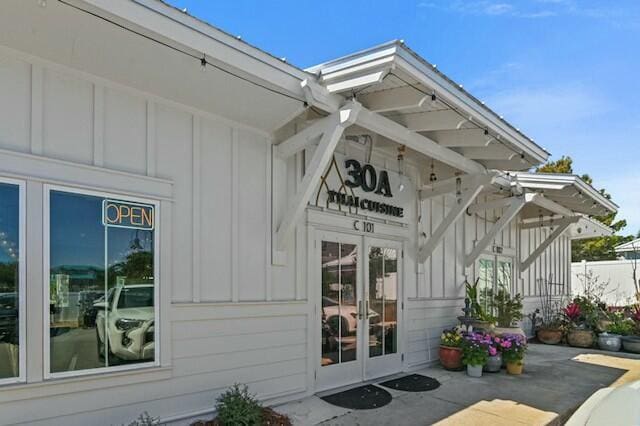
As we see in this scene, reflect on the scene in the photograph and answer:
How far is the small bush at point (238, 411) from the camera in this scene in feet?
11.1

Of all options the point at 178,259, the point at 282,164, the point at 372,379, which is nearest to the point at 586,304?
the point at 372,379

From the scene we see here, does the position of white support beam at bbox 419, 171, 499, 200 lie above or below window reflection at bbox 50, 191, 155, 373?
above

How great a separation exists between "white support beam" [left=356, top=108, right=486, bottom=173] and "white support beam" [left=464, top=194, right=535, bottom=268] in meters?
1.68

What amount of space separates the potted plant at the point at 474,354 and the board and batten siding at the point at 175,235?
2.53 metres

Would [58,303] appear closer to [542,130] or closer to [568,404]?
[568,404]

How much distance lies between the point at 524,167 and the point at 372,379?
348 centimetres

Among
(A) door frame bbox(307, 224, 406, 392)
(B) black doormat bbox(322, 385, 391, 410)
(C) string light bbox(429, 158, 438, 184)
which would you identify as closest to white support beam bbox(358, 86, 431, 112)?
(A) door frame bbox(307, 224, 406, 392)

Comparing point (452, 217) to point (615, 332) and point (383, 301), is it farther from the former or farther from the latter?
point (615, 332)

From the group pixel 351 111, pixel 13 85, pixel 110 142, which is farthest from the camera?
pixel 351 111

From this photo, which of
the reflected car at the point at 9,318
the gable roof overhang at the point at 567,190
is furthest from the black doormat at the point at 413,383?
the reflected car at the point at 9,318

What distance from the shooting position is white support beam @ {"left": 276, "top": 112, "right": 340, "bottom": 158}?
163 inches

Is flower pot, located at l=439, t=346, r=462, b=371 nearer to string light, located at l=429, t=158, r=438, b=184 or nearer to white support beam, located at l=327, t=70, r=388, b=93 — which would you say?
string light, located at l=429, t=158, r=438, b=184

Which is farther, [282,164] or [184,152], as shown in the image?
[282,164]

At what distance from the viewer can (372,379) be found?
5598mm
